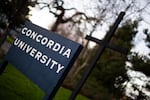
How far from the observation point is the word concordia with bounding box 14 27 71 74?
7.59 meters

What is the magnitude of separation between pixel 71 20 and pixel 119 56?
37.3ft

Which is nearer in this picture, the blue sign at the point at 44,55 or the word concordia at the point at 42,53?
the blue sign at the point at 44,55

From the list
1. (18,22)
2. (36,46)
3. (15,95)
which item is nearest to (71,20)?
(18,22)

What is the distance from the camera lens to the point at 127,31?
41969 mm

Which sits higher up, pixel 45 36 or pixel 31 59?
pixel 45 36

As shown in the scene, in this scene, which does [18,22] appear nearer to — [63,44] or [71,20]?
[71,20]

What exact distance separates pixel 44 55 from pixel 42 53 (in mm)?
143

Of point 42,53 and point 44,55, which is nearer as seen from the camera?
point 44,55

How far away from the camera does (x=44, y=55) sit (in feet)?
27.2

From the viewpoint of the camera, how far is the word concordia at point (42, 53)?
759cm

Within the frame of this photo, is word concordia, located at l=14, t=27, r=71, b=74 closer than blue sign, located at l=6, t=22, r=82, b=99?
No

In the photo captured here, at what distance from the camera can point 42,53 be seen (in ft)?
27.6

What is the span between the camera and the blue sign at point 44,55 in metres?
7.38

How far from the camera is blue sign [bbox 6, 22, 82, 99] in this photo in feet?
24.2
